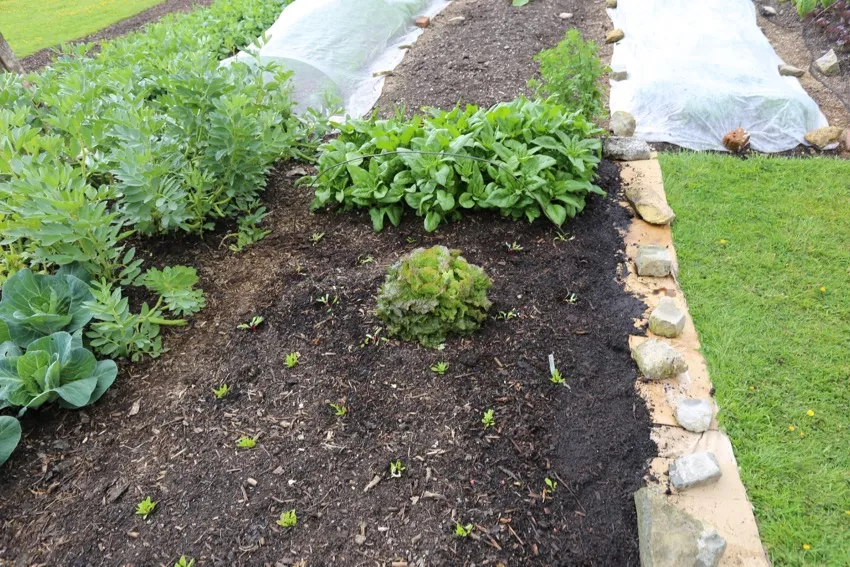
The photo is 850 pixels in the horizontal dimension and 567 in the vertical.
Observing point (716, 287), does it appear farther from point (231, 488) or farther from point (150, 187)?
point (150, 187)

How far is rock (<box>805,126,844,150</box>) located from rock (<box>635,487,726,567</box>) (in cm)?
394

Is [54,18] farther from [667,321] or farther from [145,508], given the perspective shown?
[667,321]

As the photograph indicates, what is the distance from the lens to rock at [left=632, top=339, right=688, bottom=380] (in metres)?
2.57

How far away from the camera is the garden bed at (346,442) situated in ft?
6.54

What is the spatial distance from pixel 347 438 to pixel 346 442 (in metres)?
0.02

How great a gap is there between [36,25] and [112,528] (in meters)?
11.7

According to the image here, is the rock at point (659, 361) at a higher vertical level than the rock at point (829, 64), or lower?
higher

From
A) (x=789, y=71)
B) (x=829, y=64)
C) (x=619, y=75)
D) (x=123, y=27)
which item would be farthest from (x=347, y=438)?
(x=123, y=27)

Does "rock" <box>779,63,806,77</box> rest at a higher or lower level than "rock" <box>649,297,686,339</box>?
lower

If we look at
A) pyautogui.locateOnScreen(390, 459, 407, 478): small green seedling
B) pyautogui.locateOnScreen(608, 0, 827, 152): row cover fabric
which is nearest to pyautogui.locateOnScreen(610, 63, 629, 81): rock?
pyautogui.locateOnScreen(608, 0, 827, 152): row cover fabric

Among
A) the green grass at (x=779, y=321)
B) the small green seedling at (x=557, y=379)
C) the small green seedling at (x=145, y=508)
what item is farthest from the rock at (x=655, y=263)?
the small green seedling at (x=145, y=508)

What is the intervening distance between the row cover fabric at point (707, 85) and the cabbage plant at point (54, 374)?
177 inches

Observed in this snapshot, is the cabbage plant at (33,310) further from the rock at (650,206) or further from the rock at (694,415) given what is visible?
Answer: the rock at (650,206)

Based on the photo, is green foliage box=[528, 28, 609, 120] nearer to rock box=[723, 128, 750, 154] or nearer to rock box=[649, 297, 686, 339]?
rock box=[723, 128, 750, 154]
